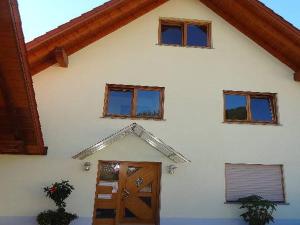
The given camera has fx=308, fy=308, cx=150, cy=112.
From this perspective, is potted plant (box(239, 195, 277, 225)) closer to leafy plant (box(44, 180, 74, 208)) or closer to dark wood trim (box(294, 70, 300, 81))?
dark wood trim (box(294, 70, 300, 81))

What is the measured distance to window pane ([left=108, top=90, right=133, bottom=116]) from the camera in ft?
34.0

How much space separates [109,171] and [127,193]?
2.95ft

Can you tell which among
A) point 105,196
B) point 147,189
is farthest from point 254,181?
point 105,196

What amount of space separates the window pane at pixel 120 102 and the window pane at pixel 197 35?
307cm

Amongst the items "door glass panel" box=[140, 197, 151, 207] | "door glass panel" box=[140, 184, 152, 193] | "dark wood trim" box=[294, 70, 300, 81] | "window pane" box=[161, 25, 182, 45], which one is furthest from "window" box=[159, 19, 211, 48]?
"door glass panel" box=[140, 197, 151, 207]

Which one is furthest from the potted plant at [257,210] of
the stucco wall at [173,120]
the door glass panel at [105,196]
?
the door glass panel at [105,196]

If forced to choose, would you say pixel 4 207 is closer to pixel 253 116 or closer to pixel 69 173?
pixel 69 173

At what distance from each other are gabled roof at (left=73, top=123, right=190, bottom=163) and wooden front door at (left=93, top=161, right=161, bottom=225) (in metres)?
0.68

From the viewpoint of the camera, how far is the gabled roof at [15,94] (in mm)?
5451

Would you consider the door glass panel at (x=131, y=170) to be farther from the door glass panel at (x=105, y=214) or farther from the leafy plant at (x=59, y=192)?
the leafy plant at (x=59, y=192)

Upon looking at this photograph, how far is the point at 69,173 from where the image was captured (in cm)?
945

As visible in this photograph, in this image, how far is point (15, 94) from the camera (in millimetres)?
7043

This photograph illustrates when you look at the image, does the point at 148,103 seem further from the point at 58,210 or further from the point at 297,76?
the point at 297,76

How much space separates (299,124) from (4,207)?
32.8 feet
